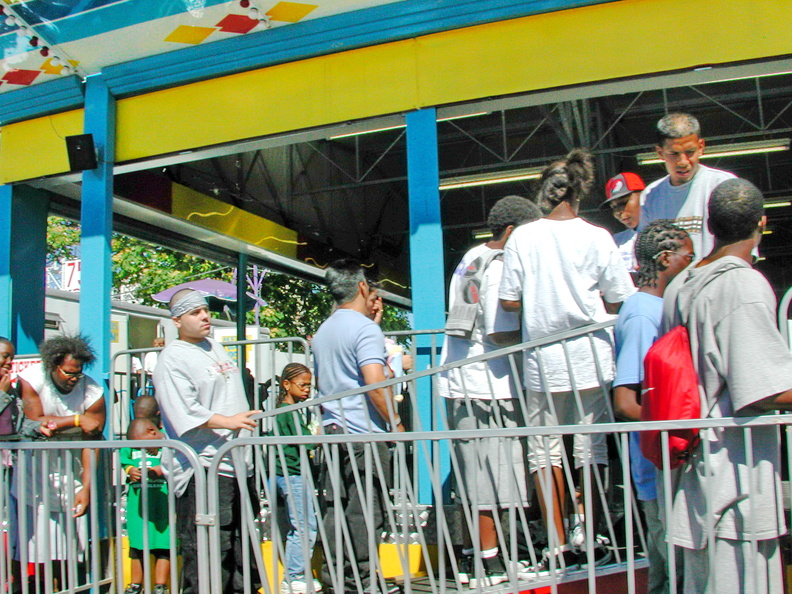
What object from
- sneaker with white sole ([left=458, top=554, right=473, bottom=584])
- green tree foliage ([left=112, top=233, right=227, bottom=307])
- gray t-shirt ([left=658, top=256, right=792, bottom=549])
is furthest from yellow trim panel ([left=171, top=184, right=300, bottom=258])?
green tree foliage ([left=112, top=233, right=227, bottom=307])

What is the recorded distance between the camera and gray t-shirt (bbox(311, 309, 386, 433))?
3.88 meters

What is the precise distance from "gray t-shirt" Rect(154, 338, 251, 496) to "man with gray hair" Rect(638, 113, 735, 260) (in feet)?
7.84

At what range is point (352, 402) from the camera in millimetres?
3898

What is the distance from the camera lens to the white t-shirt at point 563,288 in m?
3.57

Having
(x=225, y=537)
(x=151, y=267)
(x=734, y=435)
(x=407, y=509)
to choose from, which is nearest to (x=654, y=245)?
(x=734, y=435)

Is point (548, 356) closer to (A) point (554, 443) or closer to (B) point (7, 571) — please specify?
(A) point (554, 443)

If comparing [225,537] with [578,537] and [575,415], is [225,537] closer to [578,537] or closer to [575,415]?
[578,537]

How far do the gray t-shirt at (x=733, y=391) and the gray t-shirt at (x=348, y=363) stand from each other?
170cm

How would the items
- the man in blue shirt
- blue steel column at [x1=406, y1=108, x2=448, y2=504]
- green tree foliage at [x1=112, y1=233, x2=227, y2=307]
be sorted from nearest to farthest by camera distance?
1. the man in blue shirt
2. blue steel column at [x1=406, y1=108, x2=448, y2=504]
3. green tree foliage at [x1=112, y1=233, x2=227, y2=307]

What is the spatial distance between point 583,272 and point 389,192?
1302 cm

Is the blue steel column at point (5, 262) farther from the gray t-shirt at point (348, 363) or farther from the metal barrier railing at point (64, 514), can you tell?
the gray t-shirt at point (348, 363)

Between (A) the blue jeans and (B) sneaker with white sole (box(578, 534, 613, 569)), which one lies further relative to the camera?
(B) sneaker with white sole (box(578, 534, 613, 569))

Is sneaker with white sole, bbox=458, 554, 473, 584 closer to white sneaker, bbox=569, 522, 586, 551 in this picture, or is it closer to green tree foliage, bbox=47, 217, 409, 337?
white sneaker, bbox=569, 522, 586, 551

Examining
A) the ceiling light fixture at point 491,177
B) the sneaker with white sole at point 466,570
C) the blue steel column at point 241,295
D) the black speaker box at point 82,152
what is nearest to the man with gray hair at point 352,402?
the sneaker with white sole at point 466,570
